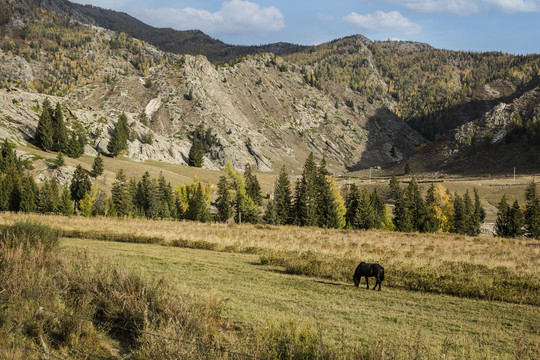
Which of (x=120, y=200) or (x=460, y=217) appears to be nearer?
(x=460, y=217)

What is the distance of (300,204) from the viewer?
198ft

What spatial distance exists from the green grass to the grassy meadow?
1.5 inches

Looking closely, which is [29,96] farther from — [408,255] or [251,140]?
[408,255]

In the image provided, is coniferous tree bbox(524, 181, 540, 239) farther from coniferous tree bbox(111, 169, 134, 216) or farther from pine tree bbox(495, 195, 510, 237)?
coniferous tree bbox(111, 169, 134, 216)

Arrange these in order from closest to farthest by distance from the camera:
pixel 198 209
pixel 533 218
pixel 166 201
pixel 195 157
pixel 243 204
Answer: pixel 533 218
pixel 243 204
pixel 198 209
pixel 166 201
pixel 195 157

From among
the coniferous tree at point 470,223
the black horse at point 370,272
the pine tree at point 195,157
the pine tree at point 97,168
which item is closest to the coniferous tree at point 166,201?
the pine tree at point 97,168

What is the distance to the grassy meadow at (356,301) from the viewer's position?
7293mm

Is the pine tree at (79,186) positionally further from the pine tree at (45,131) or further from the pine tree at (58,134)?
the pine tree at (45,131)

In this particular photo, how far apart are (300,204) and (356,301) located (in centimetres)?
4795

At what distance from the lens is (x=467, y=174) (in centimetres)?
14700

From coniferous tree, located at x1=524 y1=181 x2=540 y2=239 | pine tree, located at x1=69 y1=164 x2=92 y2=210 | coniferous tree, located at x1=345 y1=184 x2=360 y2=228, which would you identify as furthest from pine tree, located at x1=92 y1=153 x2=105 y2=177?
coniferous tree, located at x1=524 y1=181 x2=540 y2=239

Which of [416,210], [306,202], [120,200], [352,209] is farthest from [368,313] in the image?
[120,200]

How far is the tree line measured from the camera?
196ft

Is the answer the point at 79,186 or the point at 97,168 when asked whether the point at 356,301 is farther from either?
the point at 97,168
